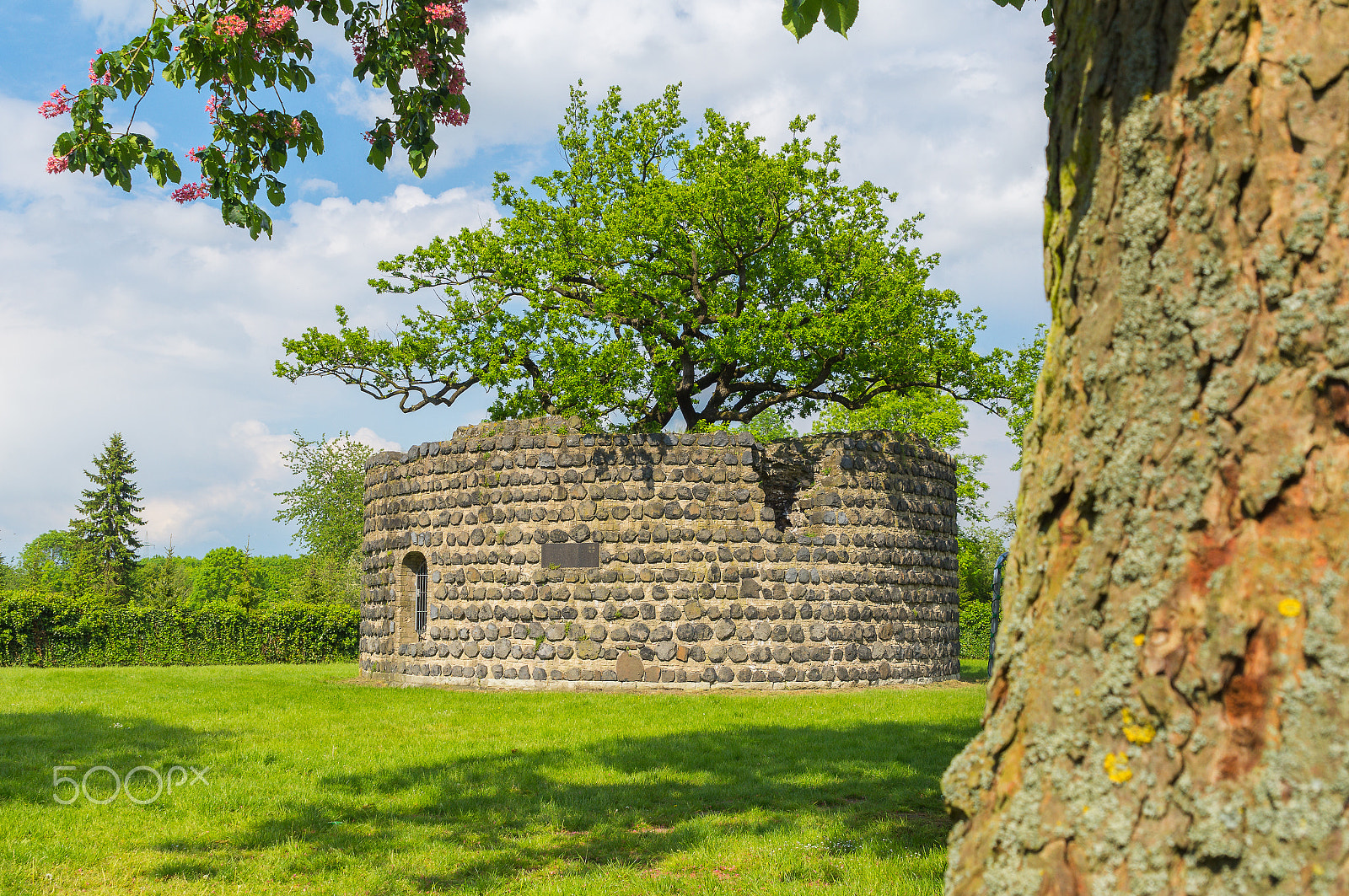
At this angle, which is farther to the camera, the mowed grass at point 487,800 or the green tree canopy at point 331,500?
the green tree canopy at point 331,500

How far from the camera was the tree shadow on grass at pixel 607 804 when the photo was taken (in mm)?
4836

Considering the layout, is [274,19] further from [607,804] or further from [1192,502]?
[1192,502]

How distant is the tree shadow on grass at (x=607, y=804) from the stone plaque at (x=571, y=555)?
5.15 meters

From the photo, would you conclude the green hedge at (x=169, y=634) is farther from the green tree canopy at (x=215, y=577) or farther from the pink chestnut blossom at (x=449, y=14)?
the green tree canopy at (x=215, y=577)

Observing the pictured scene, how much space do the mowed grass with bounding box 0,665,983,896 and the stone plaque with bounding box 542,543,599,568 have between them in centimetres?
268

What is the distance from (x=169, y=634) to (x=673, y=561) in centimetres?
1552

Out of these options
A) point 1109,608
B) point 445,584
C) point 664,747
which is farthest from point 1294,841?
point 445,584

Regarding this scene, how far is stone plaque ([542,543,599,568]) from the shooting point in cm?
1302

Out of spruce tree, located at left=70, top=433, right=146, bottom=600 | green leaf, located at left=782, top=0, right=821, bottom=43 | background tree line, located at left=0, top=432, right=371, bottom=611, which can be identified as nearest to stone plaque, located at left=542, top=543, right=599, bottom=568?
green leaf, located at left=782, top=0, right=821, bottom=43

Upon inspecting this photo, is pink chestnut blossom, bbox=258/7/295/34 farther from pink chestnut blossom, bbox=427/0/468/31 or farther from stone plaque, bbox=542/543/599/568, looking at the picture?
stone plaque, bbox=542/543/599/568

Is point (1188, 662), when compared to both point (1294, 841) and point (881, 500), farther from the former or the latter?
point (881, 500)

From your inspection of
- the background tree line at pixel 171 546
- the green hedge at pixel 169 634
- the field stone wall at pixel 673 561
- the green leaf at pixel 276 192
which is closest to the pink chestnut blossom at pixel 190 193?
the green leaf at pixel 276 192

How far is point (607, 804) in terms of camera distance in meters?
5.77

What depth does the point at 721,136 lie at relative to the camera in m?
17.5
